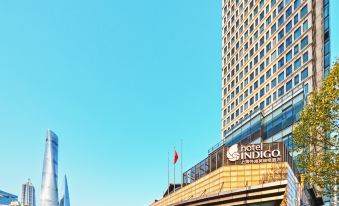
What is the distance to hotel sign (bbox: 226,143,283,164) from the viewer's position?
93.4ft

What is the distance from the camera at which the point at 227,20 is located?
9800 centimetres

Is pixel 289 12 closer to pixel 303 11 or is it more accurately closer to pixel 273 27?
pixel 303 11

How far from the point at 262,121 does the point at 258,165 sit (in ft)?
121

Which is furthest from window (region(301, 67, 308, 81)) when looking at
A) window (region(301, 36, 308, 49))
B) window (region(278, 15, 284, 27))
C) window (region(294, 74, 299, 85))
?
window (region(278, 15, 284, 27))

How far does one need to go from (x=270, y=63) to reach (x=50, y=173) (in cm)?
12419

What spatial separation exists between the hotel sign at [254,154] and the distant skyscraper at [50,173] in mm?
149323

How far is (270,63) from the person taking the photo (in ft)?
242

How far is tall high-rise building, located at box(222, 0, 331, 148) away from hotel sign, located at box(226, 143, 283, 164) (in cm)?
2556

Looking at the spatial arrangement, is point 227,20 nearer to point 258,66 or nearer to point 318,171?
point 258,66

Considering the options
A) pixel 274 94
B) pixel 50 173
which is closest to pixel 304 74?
pixel 274 94

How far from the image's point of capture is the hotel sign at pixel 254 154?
1121 inches

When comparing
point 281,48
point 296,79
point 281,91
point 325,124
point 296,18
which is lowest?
point 325,124

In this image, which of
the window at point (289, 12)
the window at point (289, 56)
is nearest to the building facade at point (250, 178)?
the window at point (289, 56)

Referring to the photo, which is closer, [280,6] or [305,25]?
[305,25]
